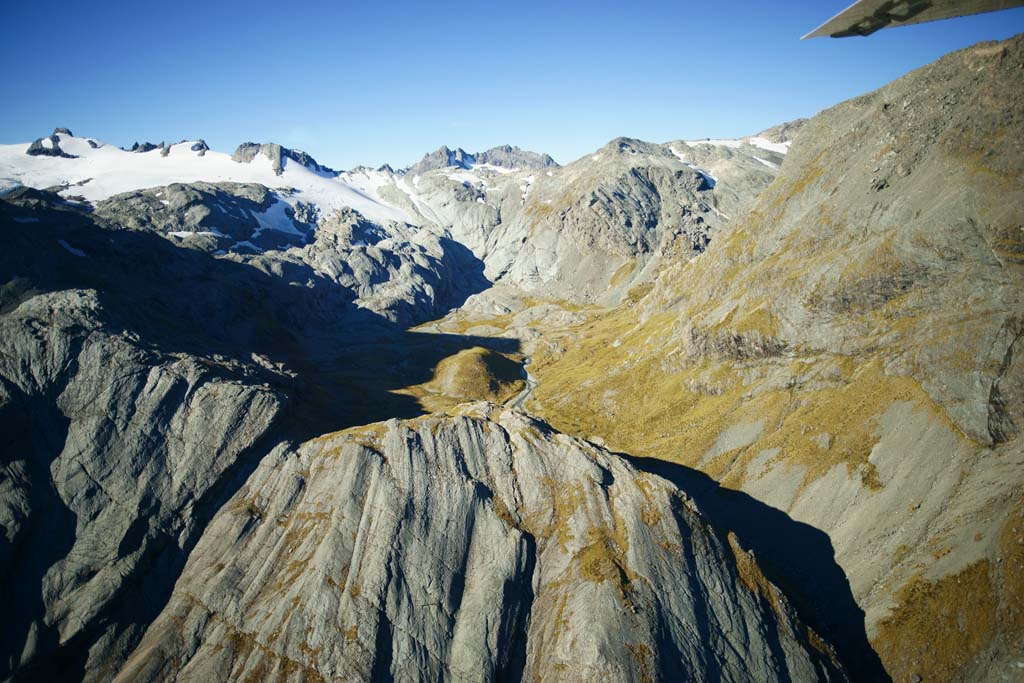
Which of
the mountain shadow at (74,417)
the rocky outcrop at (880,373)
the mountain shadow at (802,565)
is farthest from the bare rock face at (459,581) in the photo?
the rocky outcrop at (880,373)

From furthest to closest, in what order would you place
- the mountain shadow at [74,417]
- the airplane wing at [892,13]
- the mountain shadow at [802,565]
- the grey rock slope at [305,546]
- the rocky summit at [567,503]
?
the mountain shadow at [802,565]
the mountain shadow at [74,417]
the rocky summit at [567,503]
the grey rock slope at [305,546]
the airplane wing at [892,13]

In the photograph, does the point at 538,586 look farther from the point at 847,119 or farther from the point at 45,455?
the point at 847,119

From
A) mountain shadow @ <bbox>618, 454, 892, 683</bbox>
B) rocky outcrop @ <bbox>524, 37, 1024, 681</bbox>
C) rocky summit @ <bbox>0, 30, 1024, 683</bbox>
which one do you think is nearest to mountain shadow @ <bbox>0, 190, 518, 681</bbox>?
rocky summit @ <bbox>0, 30, 1024, 683</bbox>

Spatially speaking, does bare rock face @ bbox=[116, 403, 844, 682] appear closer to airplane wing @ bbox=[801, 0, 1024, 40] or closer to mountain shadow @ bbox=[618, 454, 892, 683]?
mountain shadow @ bbox=[618, 454, 892, 683]

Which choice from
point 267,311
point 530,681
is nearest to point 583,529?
point 530,681

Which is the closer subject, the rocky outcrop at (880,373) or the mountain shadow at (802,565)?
the mountain shadow at (802,565)

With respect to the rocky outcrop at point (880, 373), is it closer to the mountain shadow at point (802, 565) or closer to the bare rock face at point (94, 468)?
the mountain shadow at point (802, 565)

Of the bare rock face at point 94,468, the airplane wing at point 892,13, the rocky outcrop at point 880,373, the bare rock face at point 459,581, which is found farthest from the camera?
the rocky outcrop at point 880,373
